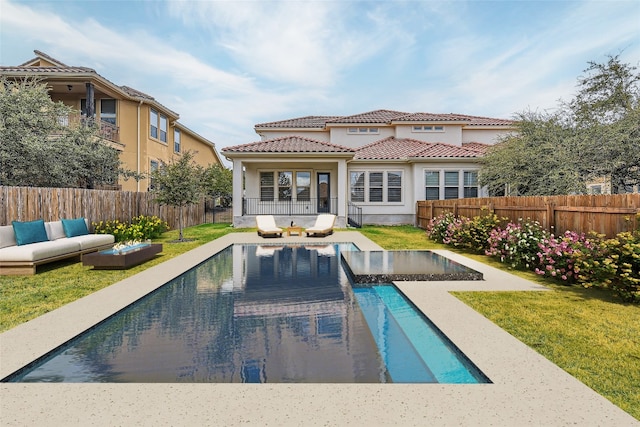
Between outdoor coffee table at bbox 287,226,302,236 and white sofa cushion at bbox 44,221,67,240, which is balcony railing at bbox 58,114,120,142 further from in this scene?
outdoor coffee table at bbox 287,226,302,236

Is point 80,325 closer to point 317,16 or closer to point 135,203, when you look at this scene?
point 135,203

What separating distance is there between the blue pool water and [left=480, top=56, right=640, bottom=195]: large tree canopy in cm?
1167

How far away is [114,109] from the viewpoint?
67.9ft

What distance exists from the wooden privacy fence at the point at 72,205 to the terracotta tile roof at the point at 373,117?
579 inches

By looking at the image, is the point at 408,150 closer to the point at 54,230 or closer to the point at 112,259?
the point at 112,259

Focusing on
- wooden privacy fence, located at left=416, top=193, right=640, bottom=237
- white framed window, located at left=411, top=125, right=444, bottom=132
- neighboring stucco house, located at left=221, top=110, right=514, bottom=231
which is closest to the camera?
wooden privacy fence, located at left=416, top=193, right=640, bottom=237

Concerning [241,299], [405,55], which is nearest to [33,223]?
[241,299]

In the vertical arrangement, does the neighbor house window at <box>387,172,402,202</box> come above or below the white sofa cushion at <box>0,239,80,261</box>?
above

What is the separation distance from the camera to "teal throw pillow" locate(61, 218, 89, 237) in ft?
32.8

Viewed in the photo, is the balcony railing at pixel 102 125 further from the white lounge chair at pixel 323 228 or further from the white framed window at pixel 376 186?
the white framed window at pixel 376 186

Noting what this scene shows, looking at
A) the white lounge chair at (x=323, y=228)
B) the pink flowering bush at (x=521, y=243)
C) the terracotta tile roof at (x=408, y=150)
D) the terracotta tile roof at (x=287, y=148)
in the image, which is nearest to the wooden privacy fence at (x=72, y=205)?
the terracotta tile roof at (x=287, y=148)

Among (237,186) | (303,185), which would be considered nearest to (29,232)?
(237,186)

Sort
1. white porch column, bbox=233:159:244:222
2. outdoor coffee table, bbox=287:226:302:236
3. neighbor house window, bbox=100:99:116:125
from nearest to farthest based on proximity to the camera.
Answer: outdoor coffee table, bbox=287:226:302:236 < white porch column, bbox=233:159:244:222 < neighbor house window, bbox=100:99:116:125

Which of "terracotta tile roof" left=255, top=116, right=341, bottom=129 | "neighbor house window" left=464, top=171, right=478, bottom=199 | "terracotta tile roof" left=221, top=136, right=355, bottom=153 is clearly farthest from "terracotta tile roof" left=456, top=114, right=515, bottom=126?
"terracotta tile roof" left=221, top=136, right=355, bottom=153
